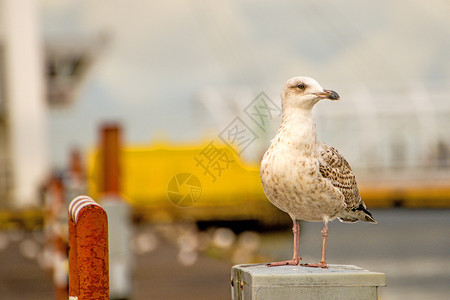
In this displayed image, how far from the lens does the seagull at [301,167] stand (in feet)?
8.38

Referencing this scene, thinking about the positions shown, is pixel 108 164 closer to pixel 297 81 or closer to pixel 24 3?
pixel 297 81

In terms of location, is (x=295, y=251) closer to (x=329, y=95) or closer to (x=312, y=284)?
(x=312, y=284)

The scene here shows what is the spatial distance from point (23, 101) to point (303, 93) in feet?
94.8

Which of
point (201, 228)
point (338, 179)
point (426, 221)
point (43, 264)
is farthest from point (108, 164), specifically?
point (426, 221)

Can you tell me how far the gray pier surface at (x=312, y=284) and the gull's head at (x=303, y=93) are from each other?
24.8 inches

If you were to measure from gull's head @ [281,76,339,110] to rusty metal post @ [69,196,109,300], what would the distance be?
0.79 m

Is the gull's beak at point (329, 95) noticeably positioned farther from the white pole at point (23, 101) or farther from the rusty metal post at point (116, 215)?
the white pole at point (23, 101)

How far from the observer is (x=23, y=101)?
30.0 metres

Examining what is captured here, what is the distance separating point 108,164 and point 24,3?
23.2 meters

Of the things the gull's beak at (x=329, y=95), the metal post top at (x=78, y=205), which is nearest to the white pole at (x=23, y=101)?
the metal post top at (x=78, y=205)

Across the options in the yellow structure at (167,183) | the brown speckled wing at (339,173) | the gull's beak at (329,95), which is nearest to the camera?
the gull's beak at (329,95)

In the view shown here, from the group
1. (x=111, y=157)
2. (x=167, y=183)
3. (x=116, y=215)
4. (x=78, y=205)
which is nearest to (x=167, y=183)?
(x=167, y=183)

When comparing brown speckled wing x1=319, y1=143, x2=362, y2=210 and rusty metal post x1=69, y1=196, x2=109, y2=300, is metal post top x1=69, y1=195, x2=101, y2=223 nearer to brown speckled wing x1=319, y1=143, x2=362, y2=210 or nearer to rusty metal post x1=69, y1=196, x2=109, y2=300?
rusty metal post x1=69, y1=196, x2=109, y2=300

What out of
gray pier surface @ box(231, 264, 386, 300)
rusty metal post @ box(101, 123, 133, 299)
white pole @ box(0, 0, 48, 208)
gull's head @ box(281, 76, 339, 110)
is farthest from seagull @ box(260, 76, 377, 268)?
white pole @ box(0, 0, 48, 208)
